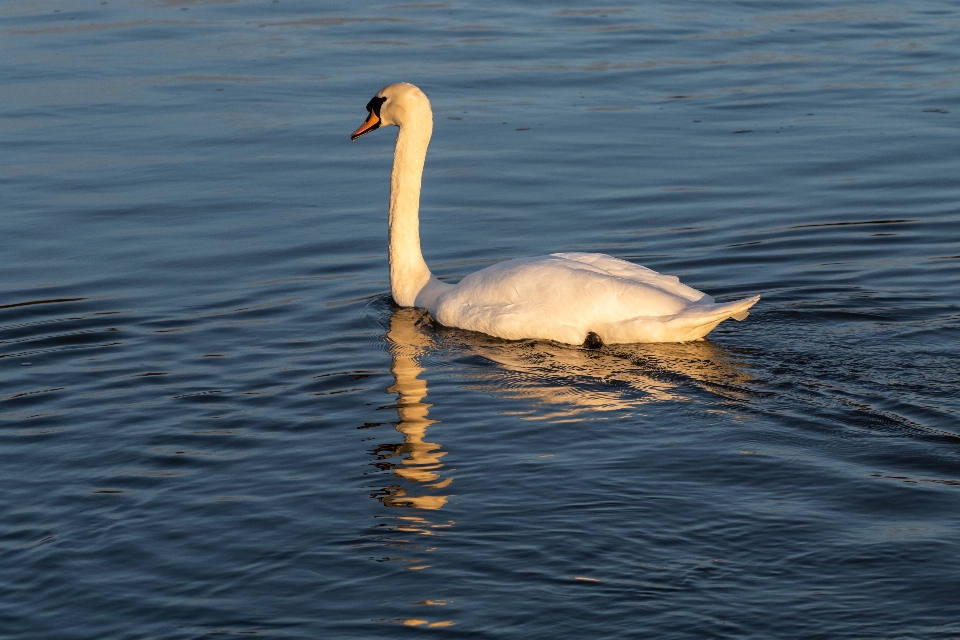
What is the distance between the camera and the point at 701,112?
18297mm

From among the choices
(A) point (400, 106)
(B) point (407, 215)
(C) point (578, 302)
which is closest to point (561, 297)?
(C) point (578, 302)

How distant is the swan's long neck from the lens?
39.4 ft

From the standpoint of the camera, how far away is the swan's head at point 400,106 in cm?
1230

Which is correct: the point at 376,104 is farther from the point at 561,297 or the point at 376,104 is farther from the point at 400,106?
the point at 561,297

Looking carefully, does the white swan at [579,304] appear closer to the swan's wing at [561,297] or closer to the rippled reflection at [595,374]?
the swan's wing at [561,297]

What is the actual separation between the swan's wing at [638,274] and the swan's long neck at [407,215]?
1520mm

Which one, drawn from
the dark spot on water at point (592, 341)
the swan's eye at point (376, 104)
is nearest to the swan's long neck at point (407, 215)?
the swan's eye at point (376, 104)

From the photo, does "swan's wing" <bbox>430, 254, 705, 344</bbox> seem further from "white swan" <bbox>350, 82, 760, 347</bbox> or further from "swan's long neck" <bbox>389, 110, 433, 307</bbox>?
"swan's long neck" <bbox>389, 110, 433, 307</bbox>

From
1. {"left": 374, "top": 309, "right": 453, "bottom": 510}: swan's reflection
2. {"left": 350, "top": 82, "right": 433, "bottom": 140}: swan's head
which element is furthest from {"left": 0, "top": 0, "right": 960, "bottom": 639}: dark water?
{"left": 350, "top": 82, "right": 433, "bottom": 140}: swan's head

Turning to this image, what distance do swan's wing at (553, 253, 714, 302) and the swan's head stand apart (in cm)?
209

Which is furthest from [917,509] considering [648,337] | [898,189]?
[898,189]

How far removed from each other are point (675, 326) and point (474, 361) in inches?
55.0

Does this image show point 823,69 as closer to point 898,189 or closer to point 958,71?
point 958,71

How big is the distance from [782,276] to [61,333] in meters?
5.65
